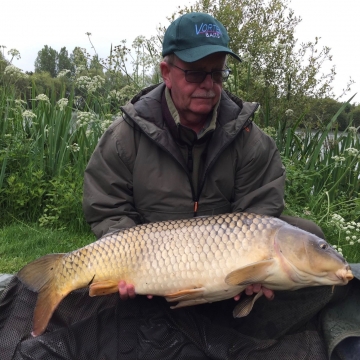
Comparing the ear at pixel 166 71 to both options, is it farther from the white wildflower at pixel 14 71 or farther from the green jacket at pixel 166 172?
the white wildflower at pixel 14 71

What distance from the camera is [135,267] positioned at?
151 cm

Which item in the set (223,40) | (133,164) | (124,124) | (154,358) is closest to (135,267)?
(154,358)

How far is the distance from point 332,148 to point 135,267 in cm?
215

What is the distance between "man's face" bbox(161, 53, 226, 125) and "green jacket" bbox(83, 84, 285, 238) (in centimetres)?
11

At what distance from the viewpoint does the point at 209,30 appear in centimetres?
177

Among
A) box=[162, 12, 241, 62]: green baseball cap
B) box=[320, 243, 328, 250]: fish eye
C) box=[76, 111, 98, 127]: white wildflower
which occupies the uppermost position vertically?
box=[162, 12, 241, 62]: green baseball cap

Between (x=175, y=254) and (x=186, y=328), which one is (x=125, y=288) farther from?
(x=186, y=328)

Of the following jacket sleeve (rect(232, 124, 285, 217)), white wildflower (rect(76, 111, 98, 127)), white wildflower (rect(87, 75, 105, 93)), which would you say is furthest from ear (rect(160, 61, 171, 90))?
white wildflower (rect(87, 75, 105, 93))

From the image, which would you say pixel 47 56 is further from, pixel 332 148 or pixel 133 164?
pixel 133 164

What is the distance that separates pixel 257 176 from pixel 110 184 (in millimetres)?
564

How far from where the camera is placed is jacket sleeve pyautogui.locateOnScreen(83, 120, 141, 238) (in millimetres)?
1811

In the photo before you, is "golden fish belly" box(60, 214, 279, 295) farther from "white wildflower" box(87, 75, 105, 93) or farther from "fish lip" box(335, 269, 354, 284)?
"white wildflower" box(87, 75, 105, 93)

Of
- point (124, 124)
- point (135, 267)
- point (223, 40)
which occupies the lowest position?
point (135, 267)

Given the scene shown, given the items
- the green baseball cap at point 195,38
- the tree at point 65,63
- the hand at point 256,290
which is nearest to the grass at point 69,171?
the tree at point 65,63
